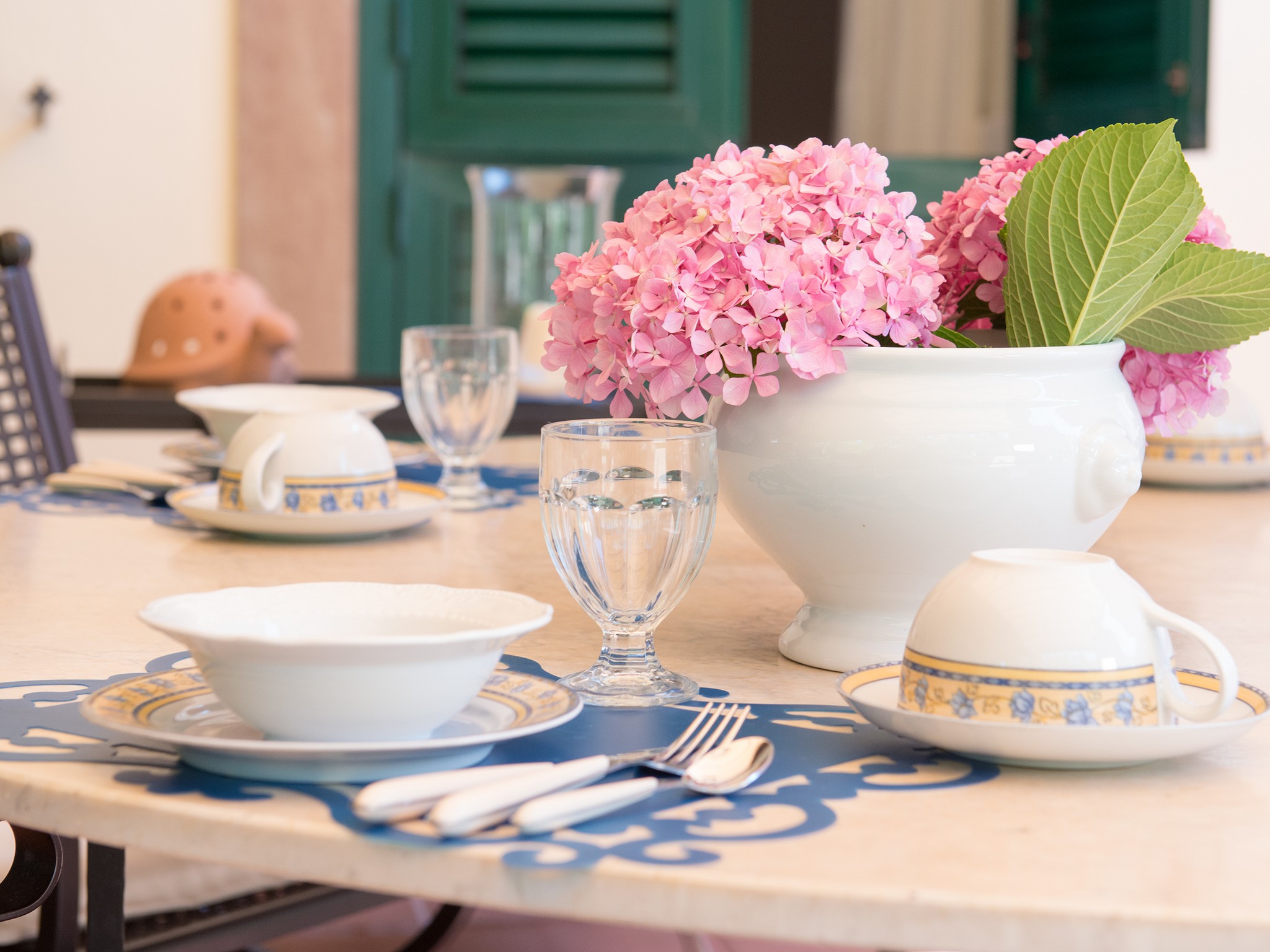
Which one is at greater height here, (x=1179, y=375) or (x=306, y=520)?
(x=1179, y=375)

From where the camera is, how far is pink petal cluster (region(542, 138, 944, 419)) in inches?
29.3

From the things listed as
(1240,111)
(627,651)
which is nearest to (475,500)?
(627,651)

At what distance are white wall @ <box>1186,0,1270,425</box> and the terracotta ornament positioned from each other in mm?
2176

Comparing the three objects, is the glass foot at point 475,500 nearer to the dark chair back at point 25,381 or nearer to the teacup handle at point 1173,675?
the dark chair back at point 25,381

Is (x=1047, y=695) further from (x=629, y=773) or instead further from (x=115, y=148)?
(x=115, y=148)

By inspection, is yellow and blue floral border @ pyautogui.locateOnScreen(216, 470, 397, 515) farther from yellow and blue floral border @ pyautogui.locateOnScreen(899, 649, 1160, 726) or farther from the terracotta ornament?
the terracotta ornament

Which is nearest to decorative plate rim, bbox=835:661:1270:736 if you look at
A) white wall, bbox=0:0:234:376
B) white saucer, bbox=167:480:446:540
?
white saucer, bbox=167:480:446:540

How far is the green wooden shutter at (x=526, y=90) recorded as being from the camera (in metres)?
3.37

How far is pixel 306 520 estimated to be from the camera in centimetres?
113

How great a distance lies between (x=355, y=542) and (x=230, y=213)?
2.49 metres

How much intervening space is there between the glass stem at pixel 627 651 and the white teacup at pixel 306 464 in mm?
427

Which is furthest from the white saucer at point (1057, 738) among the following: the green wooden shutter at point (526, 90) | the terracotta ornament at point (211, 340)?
the green wooden shutter at point (526, 90)

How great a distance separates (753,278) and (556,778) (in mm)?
289

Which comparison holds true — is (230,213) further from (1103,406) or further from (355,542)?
(1103,406)
